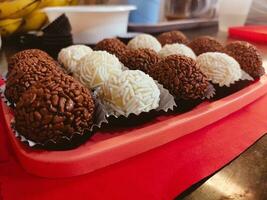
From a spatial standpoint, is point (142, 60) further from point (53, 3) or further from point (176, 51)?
point (53, 3)

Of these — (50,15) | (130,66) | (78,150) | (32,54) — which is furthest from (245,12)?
(78,150)

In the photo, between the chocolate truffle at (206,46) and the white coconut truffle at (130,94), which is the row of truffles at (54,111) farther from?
the chocolate truffle at (206,46)

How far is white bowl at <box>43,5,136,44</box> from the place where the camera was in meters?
1.76

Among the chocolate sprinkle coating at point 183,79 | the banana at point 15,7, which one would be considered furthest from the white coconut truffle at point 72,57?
the banana at point 15,7

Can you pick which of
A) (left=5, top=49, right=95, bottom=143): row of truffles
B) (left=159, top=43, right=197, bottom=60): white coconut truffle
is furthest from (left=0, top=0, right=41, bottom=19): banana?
(left=5, top=49, right=95, bottom=143): row of truffles

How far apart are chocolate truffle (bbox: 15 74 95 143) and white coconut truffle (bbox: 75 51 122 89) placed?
242 mm

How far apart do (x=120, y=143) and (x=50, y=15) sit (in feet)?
4.21

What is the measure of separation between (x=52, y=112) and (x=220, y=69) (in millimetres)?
611

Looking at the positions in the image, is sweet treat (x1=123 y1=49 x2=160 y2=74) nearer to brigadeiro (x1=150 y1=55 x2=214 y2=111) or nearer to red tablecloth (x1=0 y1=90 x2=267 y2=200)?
brigadeiro (x1=150 y1=55 x2=214 y2=111)

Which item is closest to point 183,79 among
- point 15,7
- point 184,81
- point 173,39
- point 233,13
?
point 184,81

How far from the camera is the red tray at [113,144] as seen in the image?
2.19 ft

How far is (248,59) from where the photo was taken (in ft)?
3.89

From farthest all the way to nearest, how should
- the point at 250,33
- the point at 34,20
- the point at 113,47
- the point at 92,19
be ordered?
the point at 250,33, the point at 34,20, the point at 92,19, the point at 113,47

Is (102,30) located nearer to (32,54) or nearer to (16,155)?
(32,54)
